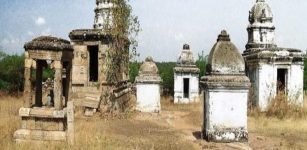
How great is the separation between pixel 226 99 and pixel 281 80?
9.57 meters

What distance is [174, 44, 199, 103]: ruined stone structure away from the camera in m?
26.1

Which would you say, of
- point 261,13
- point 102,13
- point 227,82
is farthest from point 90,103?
point 261,13

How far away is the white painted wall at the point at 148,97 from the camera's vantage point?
18797 mm

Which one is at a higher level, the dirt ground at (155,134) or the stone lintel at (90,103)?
the stone lintel at (90,103)

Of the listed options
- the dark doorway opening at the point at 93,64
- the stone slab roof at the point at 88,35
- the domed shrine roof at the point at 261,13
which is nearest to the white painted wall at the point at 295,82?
the domed shrine roof at the point at 261,13

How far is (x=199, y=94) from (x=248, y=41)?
313 inches

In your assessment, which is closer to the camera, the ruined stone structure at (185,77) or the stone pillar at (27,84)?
the stone pillar at (27,84)

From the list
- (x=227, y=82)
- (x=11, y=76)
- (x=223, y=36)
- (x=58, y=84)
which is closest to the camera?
(x=58, y=84)

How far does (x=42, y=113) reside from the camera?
33.7ft

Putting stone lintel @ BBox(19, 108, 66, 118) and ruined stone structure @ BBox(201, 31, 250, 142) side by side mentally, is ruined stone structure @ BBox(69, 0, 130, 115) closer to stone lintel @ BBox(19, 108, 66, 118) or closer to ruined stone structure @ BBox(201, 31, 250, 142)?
stone lintel @ BBox(19, 108, 66, 118)

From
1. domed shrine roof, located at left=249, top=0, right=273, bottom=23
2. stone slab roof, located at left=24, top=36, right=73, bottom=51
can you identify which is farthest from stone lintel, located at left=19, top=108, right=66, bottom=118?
domed shrine roof, located at left=249, top=0, right=273, bottom=23

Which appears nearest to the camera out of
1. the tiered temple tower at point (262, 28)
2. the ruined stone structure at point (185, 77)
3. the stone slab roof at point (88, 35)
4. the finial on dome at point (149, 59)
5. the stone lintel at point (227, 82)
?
the stone lintel at point (227, 82)

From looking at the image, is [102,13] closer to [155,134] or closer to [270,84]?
[155,134]

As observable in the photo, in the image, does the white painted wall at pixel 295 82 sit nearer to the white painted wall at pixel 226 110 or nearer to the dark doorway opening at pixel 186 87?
the white painted wall at pixel 226 110
